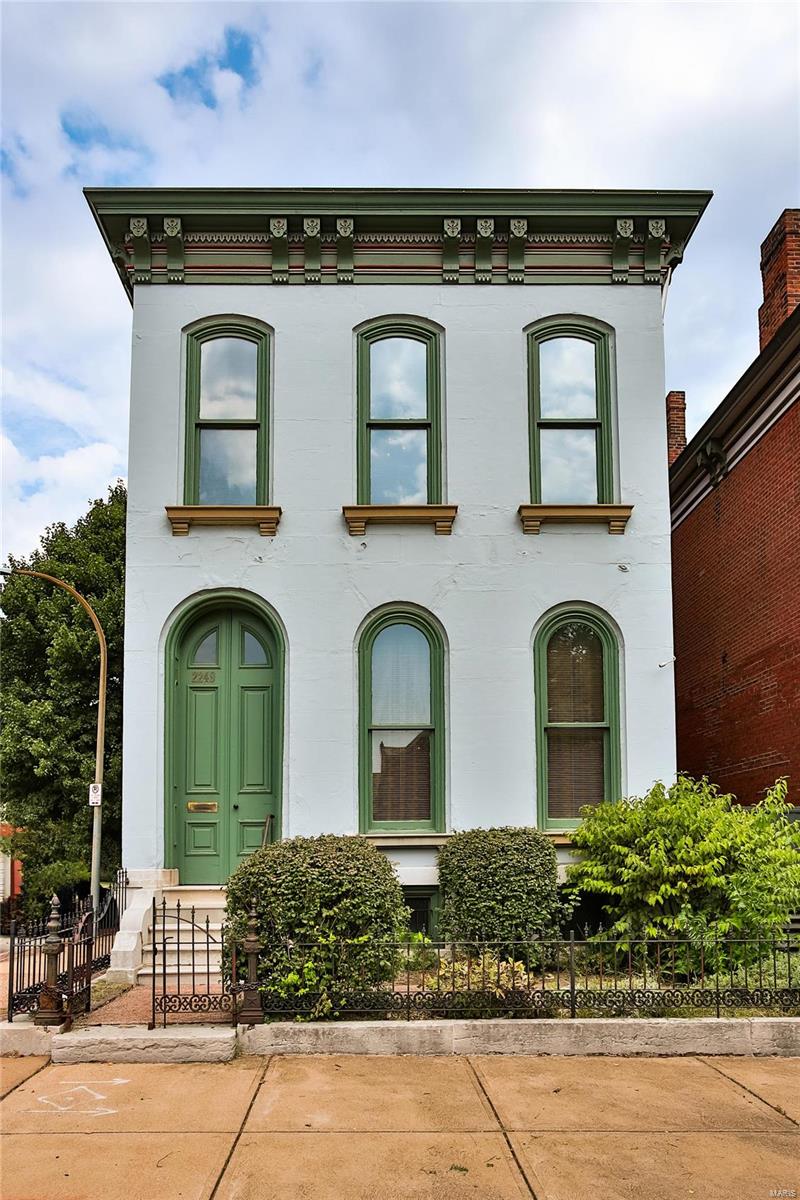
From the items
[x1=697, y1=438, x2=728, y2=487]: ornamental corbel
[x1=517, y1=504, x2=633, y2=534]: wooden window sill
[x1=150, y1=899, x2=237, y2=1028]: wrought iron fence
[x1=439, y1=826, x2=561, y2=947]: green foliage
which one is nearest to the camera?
[x1=150, y1=899, x2=237, y2=1028]: wrought iron fence

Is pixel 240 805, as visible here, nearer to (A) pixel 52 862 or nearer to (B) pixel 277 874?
(B) pixel 277 874

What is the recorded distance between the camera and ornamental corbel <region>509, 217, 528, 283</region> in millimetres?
12930

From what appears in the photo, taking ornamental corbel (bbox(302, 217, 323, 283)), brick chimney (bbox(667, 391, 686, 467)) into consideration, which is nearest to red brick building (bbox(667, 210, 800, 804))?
brick chimney (bbox(667, 391, 686, 467))

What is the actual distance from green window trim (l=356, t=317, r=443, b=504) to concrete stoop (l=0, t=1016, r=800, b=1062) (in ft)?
20.3

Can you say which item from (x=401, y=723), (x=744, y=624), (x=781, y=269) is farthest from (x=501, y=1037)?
(x=781, y=269)

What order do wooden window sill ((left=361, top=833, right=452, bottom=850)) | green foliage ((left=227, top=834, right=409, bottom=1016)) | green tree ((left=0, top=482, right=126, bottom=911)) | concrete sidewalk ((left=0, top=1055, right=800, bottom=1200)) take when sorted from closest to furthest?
1. concrete sidewalk ((left=0, top=1055, right=800, bottom=1200))
2. green foliage ((left=227, top=834, right=409, bottom=1016))
3. wooden window sill ((left=361, top=833, right=452, bottom=850))
4. green tree ((left=0, top=482, right=126, bottom=911))

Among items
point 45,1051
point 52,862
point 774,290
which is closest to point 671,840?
point 45,1051

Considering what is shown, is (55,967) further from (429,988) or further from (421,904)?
(421,904)

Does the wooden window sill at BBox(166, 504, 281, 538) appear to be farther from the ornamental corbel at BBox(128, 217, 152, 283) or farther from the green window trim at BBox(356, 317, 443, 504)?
the ornamental corbel at BBox(128, 217, 152, 283)

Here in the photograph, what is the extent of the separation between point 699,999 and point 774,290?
11.5 meters

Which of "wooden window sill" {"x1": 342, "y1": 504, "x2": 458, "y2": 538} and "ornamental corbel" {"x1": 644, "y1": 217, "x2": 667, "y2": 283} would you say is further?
"ornamental corbel" {"x1": 644, "y1": 217, "x2": 667, "y2": 283}

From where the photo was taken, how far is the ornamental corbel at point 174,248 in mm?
12812

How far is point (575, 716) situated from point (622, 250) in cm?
574

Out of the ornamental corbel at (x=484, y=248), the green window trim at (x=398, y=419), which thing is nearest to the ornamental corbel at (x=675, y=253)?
the ornamental corbel at (x=484, y=248)
